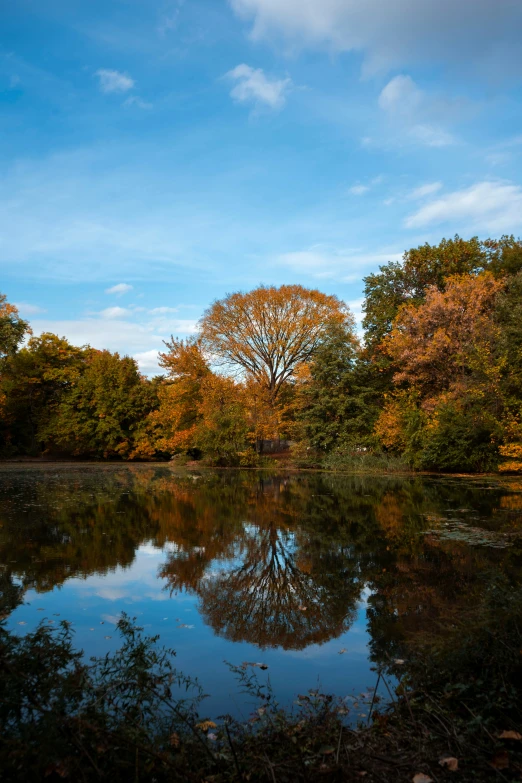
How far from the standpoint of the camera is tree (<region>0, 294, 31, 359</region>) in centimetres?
3438

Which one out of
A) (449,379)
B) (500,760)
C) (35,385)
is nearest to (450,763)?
(500,760)

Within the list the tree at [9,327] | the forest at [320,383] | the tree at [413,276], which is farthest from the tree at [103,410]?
the tree at [413,276]

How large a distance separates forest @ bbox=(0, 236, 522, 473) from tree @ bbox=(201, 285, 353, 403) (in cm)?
11

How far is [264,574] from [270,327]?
113ft

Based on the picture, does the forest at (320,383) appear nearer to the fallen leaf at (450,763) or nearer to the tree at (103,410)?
the tree at (103,410)

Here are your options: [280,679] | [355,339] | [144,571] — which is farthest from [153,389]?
[280,679]

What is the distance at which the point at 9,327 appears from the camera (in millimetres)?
34375

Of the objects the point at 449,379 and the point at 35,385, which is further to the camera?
the point at 35,385

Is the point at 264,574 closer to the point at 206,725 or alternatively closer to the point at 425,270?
the point at 206,725

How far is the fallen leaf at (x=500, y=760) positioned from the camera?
3.04 m

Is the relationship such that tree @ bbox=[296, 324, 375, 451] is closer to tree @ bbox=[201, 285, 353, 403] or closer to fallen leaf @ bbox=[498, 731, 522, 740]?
tree @ bbox=[201, 285, 353, 403]

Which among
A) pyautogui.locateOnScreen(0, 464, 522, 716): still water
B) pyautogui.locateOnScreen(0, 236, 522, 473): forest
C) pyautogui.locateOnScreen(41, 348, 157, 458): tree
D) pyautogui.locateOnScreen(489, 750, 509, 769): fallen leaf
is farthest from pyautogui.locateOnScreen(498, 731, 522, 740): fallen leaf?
pyautogui.locateOnScreen(41, 348, 157, 458): tree

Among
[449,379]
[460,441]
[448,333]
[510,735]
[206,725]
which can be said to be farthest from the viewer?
[449,379]

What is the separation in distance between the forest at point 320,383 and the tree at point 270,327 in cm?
11
